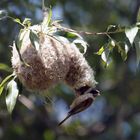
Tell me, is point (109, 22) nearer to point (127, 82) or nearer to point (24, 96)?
point (127, 82)

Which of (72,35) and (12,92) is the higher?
(72,35)

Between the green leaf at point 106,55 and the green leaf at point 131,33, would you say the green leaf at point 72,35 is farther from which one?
the green leaf at point 131,33

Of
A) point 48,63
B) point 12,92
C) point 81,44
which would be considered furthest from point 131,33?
point 12,92

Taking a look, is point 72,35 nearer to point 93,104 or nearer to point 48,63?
point 48,63

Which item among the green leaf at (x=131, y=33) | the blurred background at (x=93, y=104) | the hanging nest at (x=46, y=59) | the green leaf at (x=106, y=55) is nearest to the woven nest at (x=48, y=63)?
the hanging nest at (x=46, y=59)

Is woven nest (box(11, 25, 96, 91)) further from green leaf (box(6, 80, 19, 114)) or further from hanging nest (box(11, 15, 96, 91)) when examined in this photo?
green leaf (box(6, 80, 19, 114))

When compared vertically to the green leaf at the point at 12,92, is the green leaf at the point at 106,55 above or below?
above

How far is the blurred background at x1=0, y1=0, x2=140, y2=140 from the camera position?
18.9 ft

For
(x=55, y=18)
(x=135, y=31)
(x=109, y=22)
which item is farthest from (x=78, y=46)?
(x=109, y=22)

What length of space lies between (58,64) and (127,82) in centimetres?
376

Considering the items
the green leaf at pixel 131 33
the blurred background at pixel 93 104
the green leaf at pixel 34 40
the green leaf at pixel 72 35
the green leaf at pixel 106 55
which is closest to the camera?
the green leaf at pixel 34 40

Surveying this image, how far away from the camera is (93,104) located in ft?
22.9

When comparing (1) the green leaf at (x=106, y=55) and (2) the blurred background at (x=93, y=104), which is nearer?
(1) the green leaf at (x=106, y=55)

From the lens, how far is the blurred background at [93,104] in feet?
18.9
